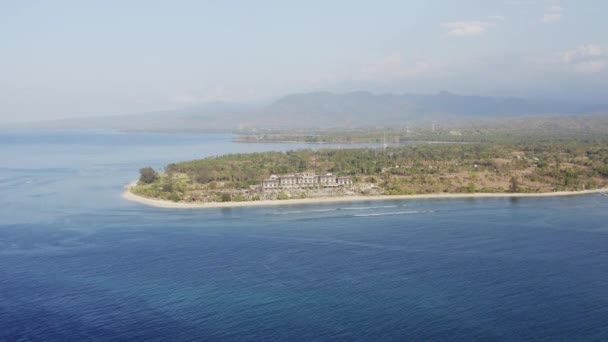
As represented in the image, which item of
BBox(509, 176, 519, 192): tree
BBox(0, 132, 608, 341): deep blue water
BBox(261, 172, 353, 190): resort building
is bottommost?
BBox(0, 132, 608, 341): deep blue water

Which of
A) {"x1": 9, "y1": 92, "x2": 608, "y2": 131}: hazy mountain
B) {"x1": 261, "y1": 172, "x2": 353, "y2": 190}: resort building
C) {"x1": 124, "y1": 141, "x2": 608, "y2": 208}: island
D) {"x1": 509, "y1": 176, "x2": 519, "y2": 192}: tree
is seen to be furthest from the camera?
{"x1": 9, "y1": 92, "x2": 608, "y2": 131}: hazy mountain

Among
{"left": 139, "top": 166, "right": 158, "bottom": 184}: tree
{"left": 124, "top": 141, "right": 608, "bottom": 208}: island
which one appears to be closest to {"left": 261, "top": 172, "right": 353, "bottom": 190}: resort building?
{"left": 124, "top": 141, "right": 608, "bottom": 208}: island

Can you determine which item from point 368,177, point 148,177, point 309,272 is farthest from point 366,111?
point 309,272

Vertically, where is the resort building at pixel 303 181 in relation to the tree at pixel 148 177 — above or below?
below

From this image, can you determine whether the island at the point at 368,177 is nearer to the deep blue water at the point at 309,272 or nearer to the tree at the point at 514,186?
the tree at the point at 514,186

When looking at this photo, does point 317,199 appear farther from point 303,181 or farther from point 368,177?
point 368,177

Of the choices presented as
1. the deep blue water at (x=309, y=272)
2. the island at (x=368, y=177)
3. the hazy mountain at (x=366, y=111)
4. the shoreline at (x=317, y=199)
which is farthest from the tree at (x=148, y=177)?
the hazy mountain at (x=366, y=111)

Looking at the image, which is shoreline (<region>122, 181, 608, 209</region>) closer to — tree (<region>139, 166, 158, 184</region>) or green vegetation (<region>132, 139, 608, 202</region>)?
green vegetation (<region>132, 139, 608, 202</region>)
